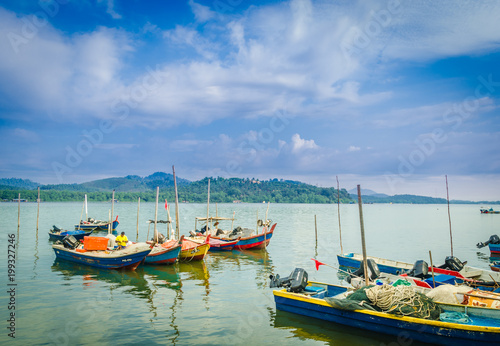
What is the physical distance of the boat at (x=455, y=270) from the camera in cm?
1513

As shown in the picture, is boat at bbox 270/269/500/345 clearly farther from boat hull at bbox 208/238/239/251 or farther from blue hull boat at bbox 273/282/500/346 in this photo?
boat hull at bbox 208/238/239/251

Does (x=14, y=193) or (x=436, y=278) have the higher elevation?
(x=14, y=193)

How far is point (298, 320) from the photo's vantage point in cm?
1255

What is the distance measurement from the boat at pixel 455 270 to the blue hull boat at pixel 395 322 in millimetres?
4700

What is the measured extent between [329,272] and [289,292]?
30.9ft

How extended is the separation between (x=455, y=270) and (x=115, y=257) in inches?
731

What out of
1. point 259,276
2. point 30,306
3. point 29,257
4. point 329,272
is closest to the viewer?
point 30,306

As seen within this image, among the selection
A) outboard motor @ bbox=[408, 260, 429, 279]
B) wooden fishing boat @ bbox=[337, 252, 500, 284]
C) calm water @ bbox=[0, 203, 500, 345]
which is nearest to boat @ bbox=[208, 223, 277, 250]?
calm water @ bbox=[0, 203, 500, 345]

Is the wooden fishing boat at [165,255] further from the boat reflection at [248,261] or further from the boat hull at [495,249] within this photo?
the boat hull at [495,249]

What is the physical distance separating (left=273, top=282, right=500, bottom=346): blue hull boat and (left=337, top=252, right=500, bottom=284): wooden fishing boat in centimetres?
655

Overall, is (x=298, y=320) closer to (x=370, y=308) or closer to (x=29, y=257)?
(x=370, y=308)

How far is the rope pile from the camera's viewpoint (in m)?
10.4

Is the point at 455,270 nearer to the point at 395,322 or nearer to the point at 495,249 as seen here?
the point at 395,322

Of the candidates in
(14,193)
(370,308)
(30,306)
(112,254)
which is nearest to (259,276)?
(112,254)
